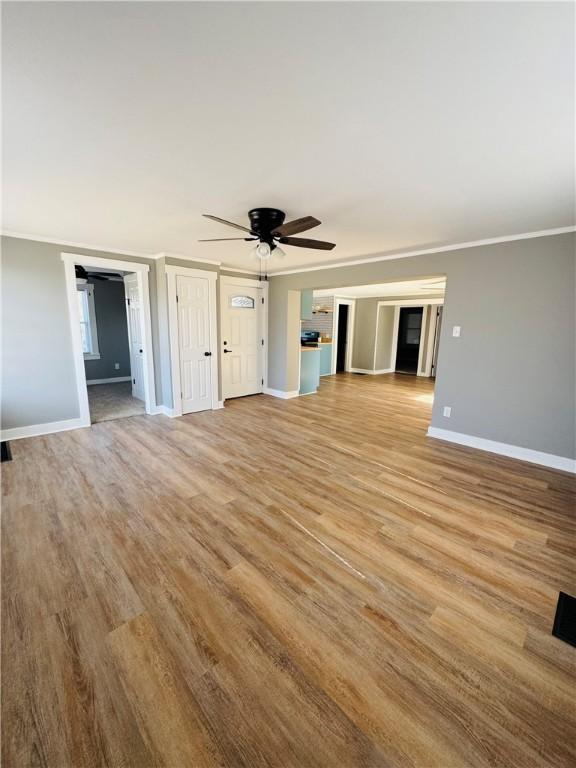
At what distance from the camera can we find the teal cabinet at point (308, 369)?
21.6ft

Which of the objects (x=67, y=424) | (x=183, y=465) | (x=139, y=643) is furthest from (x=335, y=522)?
(x=67, y=424)

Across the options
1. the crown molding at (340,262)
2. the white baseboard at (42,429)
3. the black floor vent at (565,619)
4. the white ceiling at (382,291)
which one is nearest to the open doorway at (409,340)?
the white ceiling at (382,291)

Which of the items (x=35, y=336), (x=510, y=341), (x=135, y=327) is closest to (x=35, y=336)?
(x=35, y=336)

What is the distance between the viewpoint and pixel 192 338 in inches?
196

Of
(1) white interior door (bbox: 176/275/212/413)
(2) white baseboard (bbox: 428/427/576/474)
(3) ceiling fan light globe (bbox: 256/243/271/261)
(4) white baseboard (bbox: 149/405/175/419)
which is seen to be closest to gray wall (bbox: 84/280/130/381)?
(4) white baseboard (bbox: 149/405/175/419)

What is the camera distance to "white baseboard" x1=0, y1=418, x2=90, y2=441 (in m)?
3.81

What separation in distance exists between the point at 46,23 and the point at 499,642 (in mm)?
3140

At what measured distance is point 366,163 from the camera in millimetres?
1923

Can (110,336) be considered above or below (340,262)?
below

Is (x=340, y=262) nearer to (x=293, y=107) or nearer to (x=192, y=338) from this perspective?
(x=192, y=338)

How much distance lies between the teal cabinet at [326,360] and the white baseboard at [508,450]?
4673mm

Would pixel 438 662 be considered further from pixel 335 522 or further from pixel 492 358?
pixel 492 358

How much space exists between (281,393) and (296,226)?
4.08m

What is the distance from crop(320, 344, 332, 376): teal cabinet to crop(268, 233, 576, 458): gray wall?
434 cm
